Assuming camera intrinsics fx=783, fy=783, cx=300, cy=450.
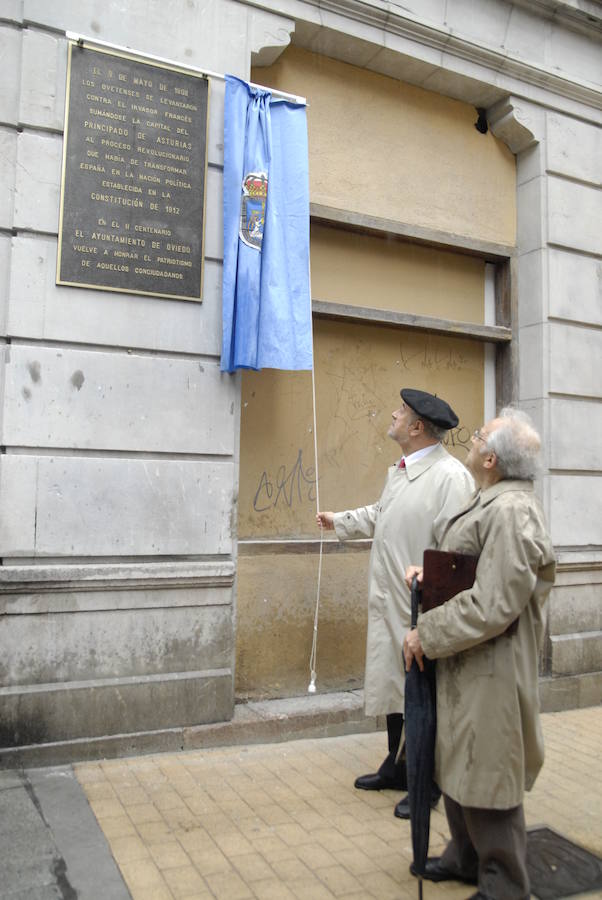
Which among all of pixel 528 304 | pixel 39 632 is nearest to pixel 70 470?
pixel 39 632

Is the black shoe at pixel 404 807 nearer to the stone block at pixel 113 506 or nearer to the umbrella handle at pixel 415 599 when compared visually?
the umbrella handle at pixel 415 599

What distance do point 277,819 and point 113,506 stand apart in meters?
2.02

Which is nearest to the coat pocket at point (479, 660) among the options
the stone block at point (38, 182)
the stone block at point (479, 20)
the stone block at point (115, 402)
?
the stone block at point (115, 402)

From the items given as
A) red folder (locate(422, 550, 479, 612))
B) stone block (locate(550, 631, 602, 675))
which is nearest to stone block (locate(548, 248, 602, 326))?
stone block (locate(550, 631, 602, 675))

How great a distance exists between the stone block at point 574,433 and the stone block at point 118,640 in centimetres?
321

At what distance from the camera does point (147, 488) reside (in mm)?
4891

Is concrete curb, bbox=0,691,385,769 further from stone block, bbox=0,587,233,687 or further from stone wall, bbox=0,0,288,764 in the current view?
stone block, bbox=0,587,233,687

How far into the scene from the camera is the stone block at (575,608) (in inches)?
255

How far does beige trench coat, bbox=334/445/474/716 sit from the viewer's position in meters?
4.25

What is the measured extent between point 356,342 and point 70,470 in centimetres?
261

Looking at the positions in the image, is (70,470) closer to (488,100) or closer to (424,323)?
(424,323)

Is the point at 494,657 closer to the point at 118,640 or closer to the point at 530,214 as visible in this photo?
the point at 118,640

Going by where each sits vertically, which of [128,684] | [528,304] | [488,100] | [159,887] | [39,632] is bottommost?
[159,887]

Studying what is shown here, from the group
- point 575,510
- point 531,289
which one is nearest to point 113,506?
point 575,510
